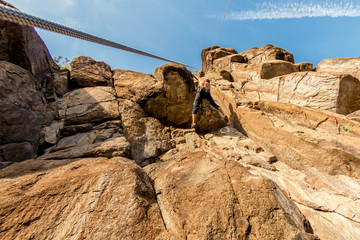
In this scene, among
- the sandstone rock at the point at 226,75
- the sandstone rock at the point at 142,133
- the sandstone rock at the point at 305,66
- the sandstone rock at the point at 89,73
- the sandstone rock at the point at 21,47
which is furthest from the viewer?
the sandstone rock at the point at 226,75

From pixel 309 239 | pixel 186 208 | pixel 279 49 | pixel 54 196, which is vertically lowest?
pixel 309 239

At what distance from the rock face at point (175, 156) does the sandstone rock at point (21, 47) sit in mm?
594

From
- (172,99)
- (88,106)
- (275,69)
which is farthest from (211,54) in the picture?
(88,106)

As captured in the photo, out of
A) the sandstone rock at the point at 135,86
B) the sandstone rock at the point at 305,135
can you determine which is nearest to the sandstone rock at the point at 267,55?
the sandstone rock at the point at 305,135

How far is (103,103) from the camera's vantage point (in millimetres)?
7461

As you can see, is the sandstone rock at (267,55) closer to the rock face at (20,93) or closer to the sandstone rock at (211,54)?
the sandstone rock at (211,54)

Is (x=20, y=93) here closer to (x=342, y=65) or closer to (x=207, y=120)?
(x=207, y=120)

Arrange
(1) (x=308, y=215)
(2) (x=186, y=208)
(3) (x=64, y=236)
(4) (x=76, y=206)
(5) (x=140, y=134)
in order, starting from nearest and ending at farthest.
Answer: (3) (x=64, y=236) → (4) (x=76, y=206) → (2) (x=186, y=208) → (1) (x=308, y=215) → (5) (x=140, y=134)

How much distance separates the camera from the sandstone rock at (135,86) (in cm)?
764

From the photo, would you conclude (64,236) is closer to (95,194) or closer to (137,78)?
(95,194)

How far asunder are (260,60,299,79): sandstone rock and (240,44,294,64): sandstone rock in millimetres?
4221

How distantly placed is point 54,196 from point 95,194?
2.13ft

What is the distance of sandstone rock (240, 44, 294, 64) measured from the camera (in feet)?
42.9

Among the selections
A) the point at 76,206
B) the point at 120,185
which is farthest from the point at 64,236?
the point at 120,185
